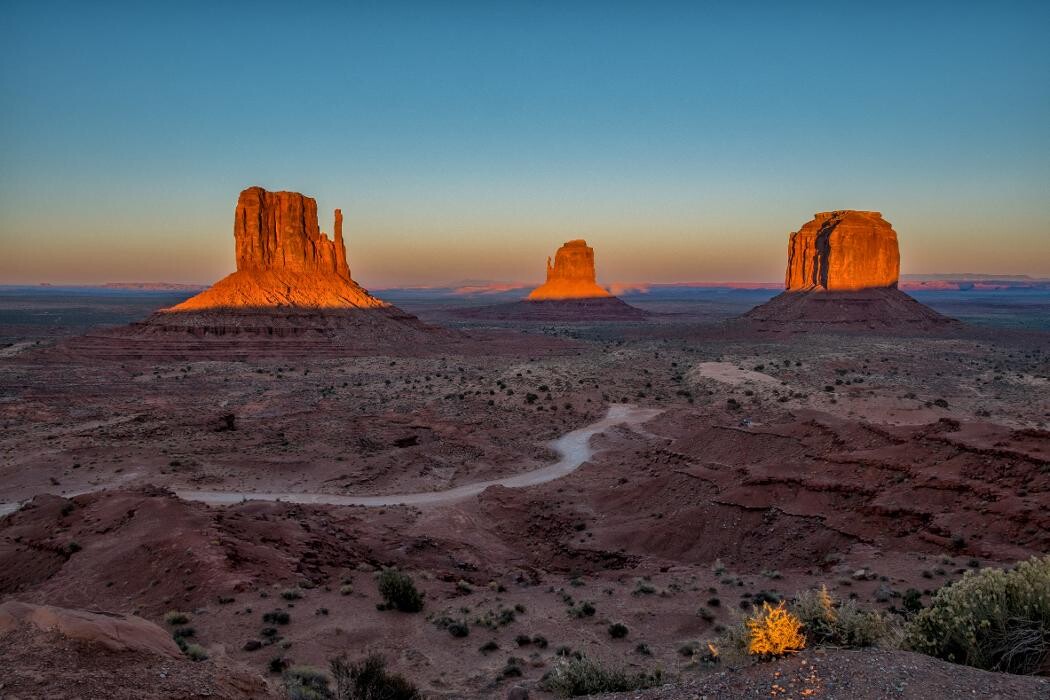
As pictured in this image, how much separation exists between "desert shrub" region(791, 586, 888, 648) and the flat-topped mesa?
99.9 m

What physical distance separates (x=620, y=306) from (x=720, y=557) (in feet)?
433

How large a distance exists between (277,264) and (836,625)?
83.0 meters

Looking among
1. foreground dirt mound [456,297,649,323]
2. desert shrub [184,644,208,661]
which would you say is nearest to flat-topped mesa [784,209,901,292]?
foreground dirt mound [456,297,649,323]

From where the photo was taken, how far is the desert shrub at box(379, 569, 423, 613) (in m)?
14.1

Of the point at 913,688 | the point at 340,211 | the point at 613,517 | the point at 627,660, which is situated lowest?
the point at 613,517

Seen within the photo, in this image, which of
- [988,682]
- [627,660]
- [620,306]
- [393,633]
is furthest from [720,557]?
[620,306]

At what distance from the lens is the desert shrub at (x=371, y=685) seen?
28.6 feet

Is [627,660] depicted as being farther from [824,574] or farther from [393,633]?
[824,574]

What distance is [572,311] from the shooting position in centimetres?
14488

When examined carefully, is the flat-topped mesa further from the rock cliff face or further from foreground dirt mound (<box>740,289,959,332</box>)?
the rock cliff face

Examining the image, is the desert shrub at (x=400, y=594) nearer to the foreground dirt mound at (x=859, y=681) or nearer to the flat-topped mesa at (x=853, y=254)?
the foreground dirt mound at (x=859, y=681)

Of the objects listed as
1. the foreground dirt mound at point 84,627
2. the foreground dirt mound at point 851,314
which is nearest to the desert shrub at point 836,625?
the foreground dirt mound at point 84,627

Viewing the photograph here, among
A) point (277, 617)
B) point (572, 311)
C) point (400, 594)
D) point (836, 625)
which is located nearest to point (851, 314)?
point (572, 311)

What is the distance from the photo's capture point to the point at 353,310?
79438 millimetres
